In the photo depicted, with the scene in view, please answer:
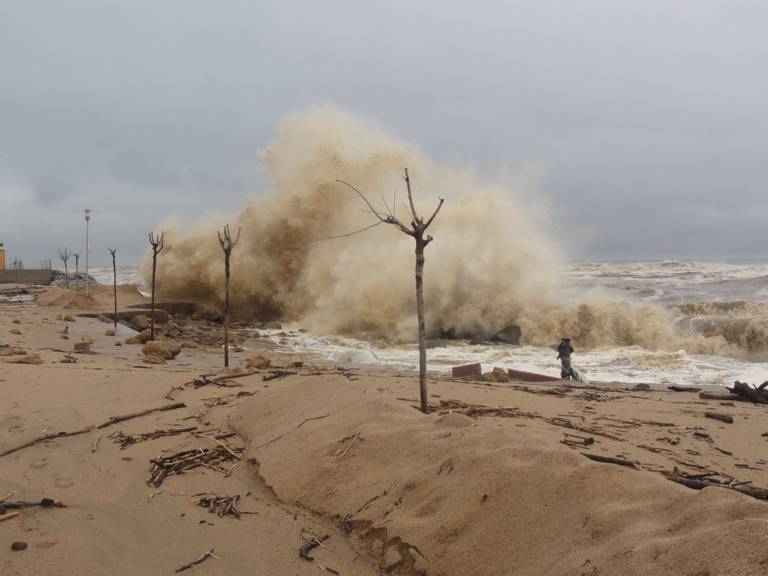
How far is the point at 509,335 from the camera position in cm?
2145

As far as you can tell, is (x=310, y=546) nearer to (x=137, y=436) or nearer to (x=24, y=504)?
(x=24, y=504)

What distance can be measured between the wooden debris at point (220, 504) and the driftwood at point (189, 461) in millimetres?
514

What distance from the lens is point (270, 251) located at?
31453 millimetres

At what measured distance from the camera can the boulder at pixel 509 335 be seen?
21219mm

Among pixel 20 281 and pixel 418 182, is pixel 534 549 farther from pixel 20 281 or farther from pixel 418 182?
pixel 20 281

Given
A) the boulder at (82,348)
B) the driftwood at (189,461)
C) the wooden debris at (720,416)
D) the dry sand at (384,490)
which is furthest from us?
the boulder at (82,348)

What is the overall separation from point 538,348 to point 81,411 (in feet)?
51.8

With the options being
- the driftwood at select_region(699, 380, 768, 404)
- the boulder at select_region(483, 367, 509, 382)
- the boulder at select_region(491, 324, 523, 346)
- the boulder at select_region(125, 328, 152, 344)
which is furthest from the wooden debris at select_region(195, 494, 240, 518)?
the boulder at select_region(491, 324, 523, 346)

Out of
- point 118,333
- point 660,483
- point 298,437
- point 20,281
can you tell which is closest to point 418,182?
point 118,333

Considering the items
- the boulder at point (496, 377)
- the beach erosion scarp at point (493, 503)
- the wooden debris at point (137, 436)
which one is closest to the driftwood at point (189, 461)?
the beach erosion scarp at point (493, 503)

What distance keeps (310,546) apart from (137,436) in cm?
307

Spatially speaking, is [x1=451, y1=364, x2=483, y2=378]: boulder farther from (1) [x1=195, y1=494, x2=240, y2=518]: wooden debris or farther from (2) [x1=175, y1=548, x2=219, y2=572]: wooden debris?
(2) [x1=175, y1=548, x2=219, y2=572]: wooden debris

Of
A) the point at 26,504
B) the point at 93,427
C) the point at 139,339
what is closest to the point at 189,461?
Result: the point at 26,504

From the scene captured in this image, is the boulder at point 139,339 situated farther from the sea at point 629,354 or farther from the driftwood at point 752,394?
the driftwood at point 752,394
